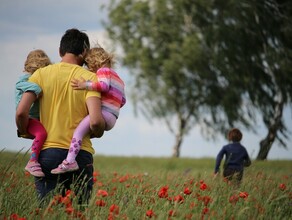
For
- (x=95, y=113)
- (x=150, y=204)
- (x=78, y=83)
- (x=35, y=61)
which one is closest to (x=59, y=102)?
(x=78, y=83)

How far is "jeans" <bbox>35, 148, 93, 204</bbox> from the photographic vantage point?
417 centimetres

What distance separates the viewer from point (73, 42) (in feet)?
14.0

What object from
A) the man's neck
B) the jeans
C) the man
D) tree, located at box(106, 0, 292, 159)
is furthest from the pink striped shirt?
tree, located at box(106, 0, 292, 159)

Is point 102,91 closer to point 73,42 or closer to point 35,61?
point 73,42

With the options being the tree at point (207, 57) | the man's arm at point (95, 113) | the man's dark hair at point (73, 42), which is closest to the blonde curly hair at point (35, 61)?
the man's dark hair at point (73, 42)

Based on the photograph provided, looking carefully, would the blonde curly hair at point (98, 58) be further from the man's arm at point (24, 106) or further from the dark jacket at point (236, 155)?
the dark jacket at point (236, 155)

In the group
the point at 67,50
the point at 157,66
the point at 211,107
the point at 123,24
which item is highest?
the point at 123,24

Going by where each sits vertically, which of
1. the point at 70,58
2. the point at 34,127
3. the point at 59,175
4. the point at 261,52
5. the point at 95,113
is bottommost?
the point at 59,175

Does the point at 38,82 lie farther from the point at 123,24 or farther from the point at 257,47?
the point at 123,24

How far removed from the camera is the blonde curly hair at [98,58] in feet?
14.5

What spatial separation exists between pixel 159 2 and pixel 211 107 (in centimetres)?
707

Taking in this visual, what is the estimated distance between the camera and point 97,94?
4.16m

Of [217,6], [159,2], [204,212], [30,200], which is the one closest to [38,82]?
[30,200]

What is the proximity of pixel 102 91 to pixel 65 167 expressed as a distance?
0.74 meters
